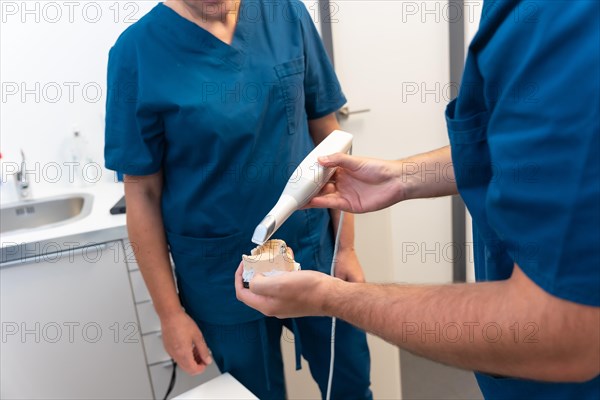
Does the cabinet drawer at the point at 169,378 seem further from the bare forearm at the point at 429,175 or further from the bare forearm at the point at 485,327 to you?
the bare forearm at the point at 485,327

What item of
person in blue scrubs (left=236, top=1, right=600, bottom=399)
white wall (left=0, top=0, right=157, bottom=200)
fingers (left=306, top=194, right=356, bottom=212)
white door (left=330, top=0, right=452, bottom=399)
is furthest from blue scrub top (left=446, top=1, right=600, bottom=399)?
white wall (left=0, top=0, right=157, bottom=200)

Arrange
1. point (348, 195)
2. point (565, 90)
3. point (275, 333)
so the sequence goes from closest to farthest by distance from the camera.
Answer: point (565, 90) → point (348, 195) → point (275, 333)

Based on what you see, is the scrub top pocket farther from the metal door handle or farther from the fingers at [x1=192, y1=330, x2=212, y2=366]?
the metal door handle

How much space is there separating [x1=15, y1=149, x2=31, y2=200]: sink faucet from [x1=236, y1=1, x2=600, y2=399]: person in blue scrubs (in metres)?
1.52

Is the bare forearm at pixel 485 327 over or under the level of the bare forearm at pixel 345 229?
over

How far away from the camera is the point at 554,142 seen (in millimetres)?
493

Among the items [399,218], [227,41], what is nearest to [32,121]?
[227,41]

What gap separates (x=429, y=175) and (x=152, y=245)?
0.64 meters

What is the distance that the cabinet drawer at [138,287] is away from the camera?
1.61 m

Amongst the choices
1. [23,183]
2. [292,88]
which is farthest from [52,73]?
[292,88]

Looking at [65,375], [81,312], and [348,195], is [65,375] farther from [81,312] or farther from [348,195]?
[348,195]

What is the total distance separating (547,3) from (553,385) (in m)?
0.45

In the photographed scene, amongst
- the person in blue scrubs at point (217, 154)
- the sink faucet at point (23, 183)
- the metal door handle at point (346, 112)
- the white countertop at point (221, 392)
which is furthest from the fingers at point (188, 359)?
the metal door handle at point (346, 112)

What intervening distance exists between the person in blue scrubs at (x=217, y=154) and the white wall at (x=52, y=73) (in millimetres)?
865
